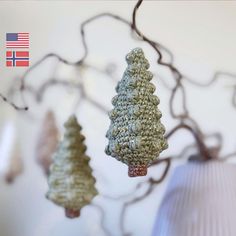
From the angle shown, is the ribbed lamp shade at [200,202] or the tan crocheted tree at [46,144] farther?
the tan crocheted tree at [46,144]

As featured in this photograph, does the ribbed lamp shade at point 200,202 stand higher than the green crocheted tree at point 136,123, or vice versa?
the green crocheted tree at point 136,123

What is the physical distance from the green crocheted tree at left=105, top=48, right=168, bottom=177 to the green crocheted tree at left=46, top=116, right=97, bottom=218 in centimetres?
9

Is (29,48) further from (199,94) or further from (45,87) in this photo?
(199,94)

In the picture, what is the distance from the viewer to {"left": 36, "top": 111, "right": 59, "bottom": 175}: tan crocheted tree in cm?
87

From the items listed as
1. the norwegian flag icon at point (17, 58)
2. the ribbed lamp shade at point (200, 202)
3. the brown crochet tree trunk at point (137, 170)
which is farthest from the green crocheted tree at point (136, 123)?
the norwegian flag icon at point (17, 58)

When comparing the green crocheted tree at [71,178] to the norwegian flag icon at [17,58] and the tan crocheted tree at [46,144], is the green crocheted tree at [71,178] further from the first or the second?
the norwegian flag icon at [17,58]

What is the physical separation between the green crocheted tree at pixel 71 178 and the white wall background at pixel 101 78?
12cm

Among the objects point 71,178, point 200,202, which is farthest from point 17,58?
point 200,202

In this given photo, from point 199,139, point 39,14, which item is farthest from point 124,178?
point 39,14

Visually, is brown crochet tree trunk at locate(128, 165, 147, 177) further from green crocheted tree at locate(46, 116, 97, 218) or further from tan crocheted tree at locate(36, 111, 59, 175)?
tan crocheted tree at locate(36, 111, 59, 175)

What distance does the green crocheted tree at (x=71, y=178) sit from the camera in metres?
0.74

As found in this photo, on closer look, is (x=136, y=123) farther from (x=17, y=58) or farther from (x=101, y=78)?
(x=17, y=58)

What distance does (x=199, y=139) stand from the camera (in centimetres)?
92

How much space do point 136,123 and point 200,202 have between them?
10.1 inches
